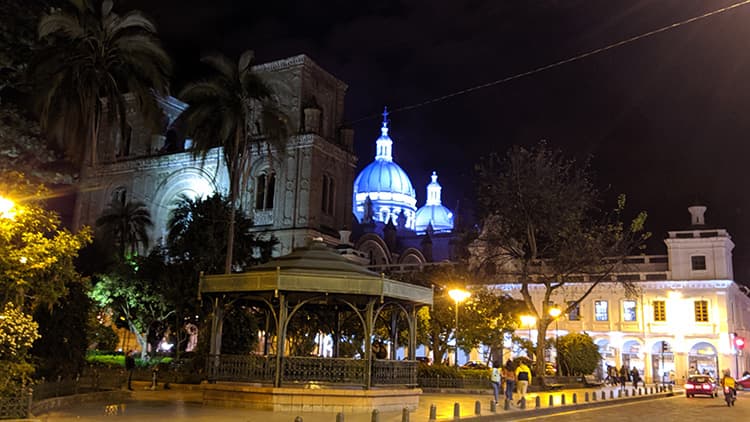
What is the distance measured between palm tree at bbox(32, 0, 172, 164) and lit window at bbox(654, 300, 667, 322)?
39.6 metres

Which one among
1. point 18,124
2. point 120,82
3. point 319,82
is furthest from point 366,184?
point 18,124

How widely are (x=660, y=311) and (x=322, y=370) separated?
39241mm

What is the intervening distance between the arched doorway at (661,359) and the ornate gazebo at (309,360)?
3739 centimetres

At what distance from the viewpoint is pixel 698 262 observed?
50031 millimetres

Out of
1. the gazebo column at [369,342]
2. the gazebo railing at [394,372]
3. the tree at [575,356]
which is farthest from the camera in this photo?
the tree at [575,356]

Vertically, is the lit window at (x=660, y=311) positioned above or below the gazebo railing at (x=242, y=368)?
above

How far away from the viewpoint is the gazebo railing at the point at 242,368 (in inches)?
696

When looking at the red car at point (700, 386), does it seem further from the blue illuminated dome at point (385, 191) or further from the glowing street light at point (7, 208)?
the blue illuminated dome at point (385, 191)

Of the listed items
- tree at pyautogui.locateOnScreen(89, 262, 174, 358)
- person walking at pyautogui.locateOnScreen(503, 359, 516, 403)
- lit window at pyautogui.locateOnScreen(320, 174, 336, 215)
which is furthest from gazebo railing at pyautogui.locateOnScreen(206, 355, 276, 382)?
lit window at pyautogui.locateOnScreen(320, 174, 336, 215)

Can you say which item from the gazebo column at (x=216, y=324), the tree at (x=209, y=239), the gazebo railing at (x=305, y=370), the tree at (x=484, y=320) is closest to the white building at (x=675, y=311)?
the tree at (x=484, y=320)

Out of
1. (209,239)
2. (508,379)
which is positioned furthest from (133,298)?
(508,379)

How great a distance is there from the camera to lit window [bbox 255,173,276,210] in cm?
5134

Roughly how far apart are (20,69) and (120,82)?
16.2ft

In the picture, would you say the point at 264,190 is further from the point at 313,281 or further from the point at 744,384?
the point at 313,281
